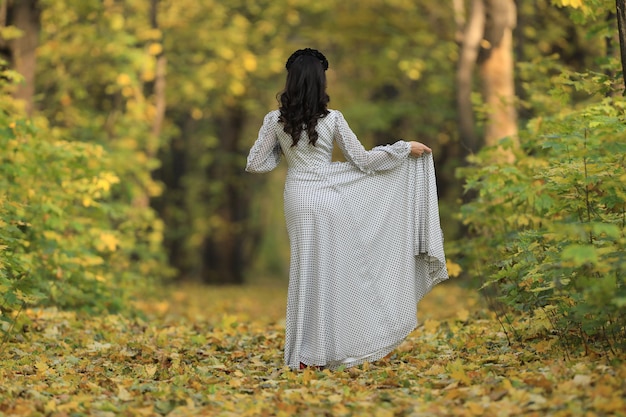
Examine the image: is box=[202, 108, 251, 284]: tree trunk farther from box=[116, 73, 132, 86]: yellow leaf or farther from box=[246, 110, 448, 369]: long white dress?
box=[246, 110, 448, 369]: long white dress

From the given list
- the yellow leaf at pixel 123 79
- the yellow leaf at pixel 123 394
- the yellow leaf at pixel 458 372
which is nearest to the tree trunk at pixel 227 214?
the yellow leaf at pixel 123 79

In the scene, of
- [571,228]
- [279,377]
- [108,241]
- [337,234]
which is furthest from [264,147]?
[108,241]

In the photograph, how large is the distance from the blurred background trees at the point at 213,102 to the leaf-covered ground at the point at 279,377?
759 millimetres

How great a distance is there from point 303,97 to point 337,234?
3.10 feet

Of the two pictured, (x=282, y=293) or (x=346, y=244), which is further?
(x=282, y=293)

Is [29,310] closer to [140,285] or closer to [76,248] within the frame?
[76,248]

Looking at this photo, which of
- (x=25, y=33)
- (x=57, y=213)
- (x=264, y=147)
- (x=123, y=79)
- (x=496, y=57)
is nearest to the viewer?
(x=264, y=147)

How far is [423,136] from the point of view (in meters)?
24.1

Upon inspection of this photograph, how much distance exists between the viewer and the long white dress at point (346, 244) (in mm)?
6469

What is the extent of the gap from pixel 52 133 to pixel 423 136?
46.8ft

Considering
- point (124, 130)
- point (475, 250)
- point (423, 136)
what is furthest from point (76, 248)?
point (423, 136)

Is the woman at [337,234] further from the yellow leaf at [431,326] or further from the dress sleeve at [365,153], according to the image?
the yellow leaf at [431,326]

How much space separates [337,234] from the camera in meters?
6.52

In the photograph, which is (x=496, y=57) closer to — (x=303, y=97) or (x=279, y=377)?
(x=303, y=97)
